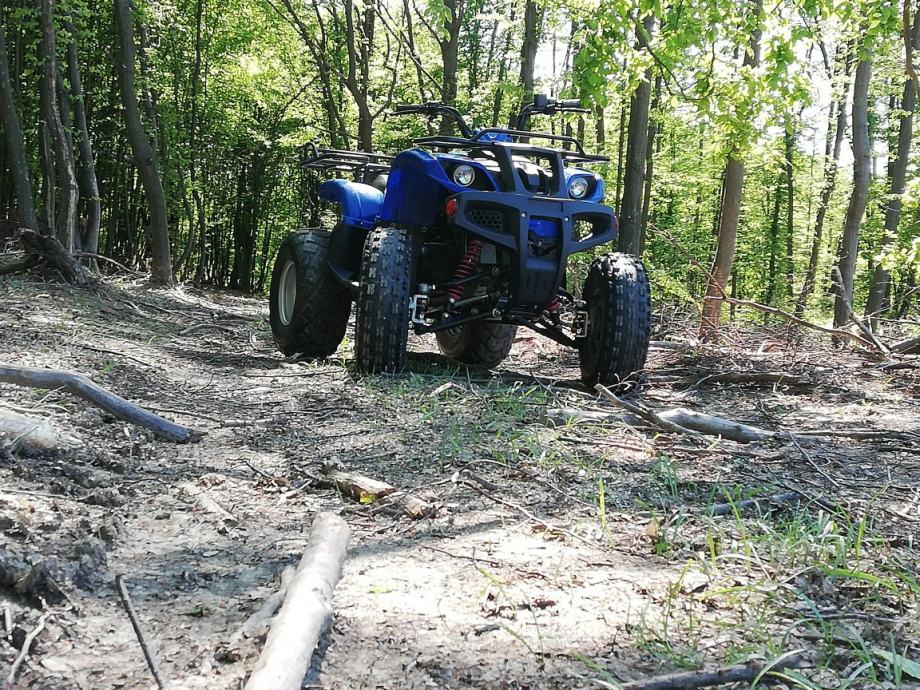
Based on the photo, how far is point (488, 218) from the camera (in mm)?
4898

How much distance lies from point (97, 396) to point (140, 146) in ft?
25.8

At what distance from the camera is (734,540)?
7.45ft

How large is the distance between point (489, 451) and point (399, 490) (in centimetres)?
58

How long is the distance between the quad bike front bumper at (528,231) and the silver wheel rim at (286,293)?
6.38 feet

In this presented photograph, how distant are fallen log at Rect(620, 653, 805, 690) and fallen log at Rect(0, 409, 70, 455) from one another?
2.23 m

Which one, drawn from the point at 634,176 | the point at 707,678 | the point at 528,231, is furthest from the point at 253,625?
the point at 634,176

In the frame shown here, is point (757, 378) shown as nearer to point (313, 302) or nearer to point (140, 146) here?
point (313, 302)

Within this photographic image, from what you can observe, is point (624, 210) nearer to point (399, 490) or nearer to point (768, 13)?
point (768, 13)

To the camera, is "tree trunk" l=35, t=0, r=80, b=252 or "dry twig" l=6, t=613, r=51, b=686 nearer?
"dry twig" l=6, t=613, r=51, b=686

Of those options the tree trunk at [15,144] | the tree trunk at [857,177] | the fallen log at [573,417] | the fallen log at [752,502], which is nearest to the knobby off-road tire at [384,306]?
the fallen log at [573,417]

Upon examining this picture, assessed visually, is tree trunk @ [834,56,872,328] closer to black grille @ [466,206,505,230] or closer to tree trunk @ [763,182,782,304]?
black grille @ [466,206,505,230]

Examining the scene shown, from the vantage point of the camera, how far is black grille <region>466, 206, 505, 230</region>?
482cm

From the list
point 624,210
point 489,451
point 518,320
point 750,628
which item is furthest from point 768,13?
point 750,628

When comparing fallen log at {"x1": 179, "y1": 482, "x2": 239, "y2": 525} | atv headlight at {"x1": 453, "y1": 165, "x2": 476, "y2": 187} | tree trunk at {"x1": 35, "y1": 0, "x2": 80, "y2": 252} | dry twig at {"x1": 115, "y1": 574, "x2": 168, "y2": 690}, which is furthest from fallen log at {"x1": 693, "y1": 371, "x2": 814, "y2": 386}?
tree trunk at {"x1": 35, "y1": 0, "x2": 80, "y2": 252}
